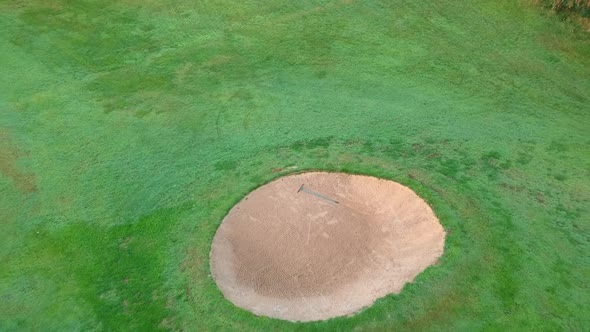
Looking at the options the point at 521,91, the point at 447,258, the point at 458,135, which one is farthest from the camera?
the point at 521,91

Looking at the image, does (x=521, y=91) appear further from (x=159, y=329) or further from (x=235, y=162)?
(x=159, y=329)

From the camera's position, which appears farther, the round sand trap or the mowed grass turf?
the round sand trap

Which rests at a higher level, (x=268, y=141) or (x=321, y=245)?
(x=268, y=141)

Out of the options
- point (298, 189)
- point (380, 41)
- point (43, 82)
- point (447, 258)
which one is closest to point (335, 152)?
point (298, 189)

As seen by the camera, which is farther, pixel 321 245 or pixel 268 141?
pixel 268 141

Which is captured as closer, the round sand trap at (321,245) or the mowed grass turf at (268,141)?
the mowed grass turf at (268,141)
